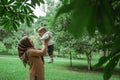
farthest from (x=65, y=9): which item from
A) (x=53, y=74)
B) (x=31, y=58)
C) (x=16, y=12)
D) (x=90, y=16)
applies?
(x=53, y=74)

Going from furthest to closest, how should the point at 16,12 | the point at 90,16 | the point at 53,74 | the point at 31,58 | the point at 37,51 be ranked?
the point at 53,74 → the point at 31,58 → the point at 37,51 → the point at 16,12 → the point at 90,16

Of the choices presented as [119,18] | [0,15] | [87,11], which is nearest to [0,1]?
[0,15]

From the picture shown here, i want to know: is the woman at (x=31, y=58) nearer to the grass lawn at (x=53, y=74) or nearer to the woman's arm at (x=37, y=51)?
the woman's arm at (x=37, y=51)

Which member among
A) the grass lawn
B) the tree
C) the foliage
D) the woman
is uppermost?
the foliage

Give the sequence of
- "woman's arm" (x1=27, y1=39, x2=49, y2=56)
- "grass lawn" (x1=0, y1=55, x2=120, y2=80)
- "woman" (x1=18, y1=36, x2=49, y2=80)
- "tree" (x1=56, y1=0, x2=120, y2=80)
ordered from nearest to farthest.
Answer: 1. "tree" (x1=56, y1=0, x2=120, y2=80)
2. "woman's arm" (x1=27, y1=39, x2=49, y2=56)
3. "woman" (x1=18, y1=36, x2=49, y2=80)
4. "grass lawn" (x1=0, y1=55, x2=120, y2=80)

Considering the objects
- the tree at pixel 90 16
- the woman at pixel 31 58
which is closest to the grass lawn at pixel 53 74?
the woman at pixel 31 58

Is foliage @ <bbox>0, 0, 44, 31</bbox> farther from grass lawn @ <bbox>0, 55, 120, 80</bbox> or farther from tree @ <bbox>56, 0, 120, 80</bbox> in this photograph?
grass lawn @ <bbox>0, 55, 120, 80</bbox>

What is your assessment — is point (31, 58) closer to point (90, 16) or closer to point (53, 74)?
point (90, 16)

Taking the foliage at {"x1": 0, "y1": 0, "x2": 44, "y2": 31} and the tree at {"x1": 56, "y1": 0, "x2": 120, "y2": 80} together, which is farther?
the foliage at {"x1": 0, "y1": 0, "x2": 44, "y2": 31}

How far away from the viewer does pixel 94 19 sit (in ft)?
2.11

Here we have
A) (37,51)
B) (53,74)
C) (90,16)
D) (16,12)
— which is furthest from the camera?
(53,74)

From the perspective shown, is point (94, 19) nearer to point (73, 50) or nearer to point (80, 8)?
point (80, 8)

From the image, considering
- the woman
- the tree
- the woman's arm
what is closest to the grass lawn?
the woman

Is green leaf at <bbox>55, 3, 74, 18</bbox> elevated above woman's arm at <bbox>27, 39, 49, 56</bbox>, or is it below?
above
